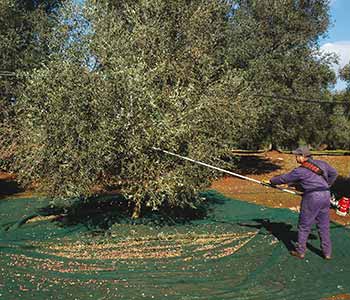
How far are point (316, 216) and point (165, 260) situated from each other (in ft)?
9.67

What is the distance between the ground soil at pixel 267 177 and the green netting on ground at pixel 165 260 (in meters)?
3.79

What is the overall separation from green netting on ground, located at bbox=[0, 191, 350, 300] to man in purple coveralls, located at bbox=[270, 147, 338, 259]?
387 mm

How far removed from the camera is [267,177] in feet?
74.9

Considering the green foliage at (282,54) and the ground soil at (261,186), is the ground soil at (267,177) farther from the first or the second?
the green foliage at (282,54)

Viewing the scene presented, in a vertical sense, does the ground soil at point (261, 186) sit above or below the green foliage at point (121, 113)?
below

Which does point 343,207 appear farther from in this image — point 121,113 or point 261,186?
point 121,113

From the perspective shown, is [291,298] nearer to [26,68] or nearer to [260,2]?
[26,68]

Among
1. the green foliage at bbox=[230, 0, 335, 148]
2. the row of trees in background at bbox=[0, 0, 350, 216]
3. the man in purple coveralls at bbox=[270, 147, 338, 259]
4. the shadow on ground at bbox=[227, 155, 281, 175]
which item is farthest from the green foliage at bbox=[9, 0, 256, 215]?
the shadow on ground at bbox=[227, 155, 281, 175]

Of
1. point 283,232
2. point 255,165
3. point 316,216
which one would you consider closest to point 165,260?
point 316,216

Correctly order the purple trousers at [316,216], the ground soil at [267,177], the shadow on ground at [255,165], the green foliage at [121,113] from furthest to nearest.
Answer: the shadow on ground at [255,165]
the ground soil at [267,177]
the green foliage at [121,113]
the purple trousers at [316,216]

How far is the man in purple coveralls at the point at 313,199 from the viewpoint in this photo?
27.8 ft

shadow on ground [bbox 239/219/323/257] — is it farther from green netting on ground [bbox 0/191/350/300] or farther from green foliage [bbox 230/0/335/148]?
green foliage [bbox 230/0/335/148]

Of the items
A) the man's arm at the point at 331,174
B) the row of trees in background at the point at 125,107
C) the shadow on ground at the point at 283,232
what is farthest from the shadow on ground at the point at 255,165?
the man's arm at the point at 331,174

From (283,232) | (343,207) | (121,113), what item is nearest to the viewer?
(121,113)
